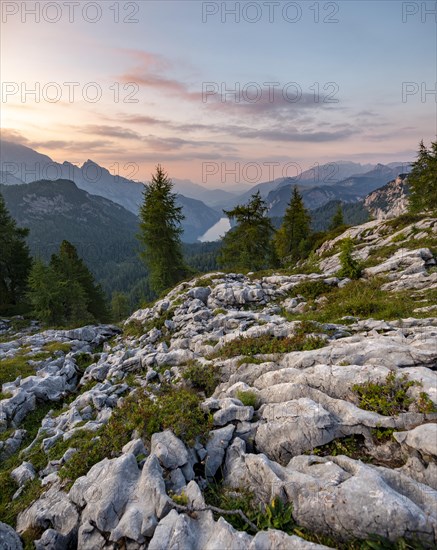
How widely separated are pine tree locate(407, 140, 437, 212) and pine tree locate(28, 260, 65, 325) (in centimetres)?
5976

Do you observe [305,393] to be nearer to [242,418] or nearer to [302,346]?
[242,418]

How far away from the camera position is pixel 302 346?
12383 mm

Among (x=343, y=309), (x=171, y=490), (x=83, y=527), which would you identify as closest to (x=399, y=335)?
(x=343, y=309)

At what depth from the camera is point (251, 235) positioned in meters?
47.6

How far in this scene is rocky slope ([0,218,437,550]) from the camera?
5816mm

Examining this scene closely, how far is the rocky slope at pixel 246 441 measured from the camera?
5.82 metres

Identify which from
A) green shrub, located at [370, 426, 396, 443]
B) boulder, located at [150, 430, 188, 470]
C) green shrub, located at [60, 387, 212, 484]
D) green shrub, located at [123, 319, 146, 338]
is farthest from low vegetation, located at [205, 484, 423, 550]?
green shrub, located at [123, 319, 146, 338]

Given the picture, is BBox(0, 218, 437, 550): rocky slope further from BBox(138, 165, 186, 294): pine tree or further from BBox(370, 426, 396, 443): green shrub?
BBox(138, 165, 186, 294): pine tree

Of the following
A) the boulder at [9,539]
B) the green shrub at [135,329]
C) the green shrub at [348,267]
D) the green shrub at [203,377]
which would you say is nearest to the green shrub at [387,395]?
the green shrub at [203,377]

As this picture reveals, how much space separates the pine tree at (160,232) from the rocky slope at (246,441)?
26861mm

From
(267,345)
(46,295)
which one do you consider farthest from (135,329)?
(46,295)

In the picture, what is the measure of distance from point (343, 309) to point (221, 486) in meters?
12.1

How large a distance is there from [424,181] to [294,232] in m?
25.3

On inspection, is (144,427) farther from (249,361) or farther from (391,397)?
(391,397)
